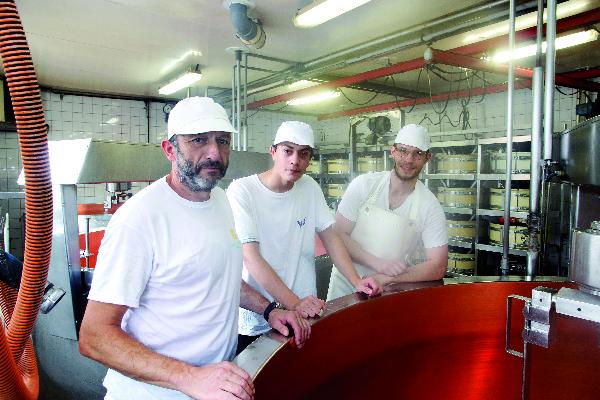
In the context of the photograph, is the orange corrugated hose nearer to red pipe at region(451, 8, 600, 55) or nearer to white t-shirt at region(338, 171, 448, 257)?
white t-shirt at region(338, 171, 448, 257)

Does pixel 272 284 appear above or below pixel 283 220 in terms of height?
below

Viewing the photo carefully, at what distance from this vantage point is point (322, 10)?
307 cm

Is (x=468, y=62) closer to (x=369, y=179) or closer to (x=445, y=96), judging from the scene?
(x=369, y=179)

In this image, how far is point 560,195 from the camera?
15.4ft

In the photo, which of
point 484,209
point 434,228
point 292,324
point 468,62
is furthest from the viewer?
point 484,209

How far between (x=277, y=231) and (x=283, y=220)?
5 cm

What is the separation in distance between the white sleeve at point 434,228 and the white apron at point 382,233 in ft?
0.18

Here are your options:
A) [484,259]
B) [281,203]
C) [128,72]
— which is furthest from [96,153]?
[128,72]

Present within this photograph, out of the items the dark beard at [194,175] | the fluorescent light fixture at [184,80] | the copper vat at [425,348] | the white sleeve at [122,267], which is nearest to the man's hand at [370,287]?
the copper vat at [425,348]

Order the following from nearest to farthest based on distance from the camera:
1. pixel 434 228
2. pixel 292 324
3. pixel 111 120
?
pixel 292 324
pixel 434 228
pixel 111 120

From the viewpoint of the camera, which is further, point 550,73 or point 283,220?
point 283,220

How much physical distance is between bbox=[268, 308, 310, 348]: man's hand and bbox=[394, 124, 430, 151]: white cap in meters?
1.18

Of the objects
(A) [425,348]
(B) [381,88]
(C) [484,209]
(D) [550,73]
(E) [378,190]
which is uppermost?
(B) [381,88]

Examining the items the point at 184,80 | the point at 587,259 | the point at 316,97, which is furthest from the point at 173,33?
the point at 587,259
